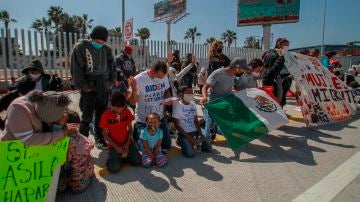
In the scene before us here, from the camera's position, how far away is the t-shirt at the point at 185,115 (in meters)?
4.77

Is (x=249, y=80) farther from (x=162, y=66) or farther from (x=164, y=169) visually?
(x=164, y=169)

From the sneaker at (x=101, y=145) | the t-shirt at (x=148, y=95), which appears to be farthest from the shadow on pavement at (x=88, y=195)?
the t-shirt at (x=148, y=95)

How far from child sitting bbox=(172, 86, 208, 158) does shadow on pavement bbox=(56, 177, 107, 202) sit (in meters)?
1.58

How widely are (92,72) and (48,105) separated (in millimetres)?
1849

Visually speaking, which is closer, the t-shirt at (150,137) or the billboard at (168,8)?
the t-shirt at (150,137)

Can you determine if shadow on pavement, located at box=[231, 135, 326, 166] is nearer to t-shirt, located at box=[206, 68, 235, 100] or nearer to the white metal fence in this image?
t-shirt, located at box=[206, 68, 235, 100]

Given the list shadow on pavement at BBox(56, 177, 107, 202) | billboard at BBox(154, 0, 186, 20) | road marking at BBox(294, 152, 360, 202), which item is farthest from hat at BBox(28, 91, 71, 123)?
billboard at BBox(154, 0, 186, 20)

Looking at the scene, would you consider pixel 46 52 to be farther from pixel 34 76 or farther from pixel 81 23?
pixel 81 23

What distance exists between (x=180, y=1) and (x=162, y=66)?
109ft

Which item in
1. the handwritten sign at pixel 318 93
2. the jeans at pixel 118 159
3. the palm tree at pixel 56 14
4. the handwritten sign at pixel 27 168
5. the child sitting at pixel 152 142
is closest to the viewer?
the handwritten sign at pixel 27 168

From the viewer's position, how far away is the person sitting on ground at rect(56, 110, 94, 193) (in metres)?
3.27

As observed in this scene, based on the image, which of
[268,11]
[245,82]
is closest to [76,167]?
[245,82]

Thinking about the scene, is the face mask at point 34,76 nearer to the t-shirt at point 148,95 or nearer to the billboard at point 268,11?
the t-shirt at point 148,95

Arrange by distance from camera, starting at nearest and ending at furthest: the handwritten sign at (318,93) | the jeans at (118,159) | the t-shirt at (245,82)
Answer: the jeans at (118,159)
the t-shirt at (245,82)
the handwritten sign at (318,93)
